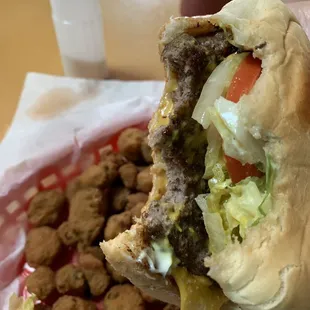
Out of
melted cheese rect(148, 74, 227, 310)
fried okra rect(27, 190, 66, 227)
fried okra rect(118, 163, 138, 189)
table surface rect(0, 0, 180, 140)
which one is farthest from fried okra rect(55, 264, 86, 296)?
table surface rect(0, 0, 180, 140)

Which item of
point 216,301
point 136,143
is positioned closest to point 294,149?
point 216,301

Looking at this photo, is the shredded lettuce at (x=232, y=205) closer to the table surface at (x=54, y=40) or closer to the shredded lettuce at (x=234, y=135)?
the shredded lettuce at (x=234, y=135)

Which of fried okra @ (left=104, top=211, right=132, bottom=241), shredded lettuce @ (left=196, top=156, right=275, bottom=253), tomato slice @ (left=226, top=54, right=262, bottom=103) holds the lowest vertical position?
fried okra @ (left=104, top=211, right=132, bottom=241)

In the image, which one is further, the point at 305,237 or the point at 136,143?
the point at 136,143

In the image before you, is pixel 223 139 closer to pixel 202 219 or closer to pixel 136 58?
pixel 202 219

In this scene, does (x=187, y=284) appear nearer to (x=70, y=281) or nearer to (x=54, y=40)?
(x=70, y=281)

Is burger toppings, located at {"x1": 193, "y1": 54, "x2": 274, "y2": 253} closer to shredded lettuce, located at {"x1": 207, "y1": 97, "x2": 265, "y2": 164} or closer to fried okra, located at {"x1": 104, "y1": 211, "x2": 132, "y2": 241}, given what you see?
shredded lettuce, located at {"x1": 207, "y1": 97, "x2": 265, "y2": 164}
